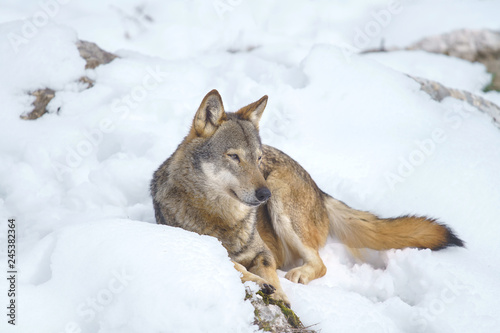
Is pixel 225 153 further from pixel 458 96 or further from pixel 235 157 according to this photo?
pixel 458 96

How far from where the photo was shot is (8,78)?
6.42 meters

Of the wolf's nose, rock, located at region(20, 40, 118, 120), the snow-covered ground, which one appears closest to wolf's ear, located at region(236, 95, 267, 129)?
the wolf's nose

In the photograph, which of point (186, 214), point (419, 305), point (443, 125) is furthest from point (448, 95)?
point (186, 214)

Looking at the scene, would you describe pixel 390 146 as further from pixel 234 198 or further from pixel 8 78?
pixel 8 78

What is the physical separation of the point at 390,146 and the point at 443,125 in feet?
3.92

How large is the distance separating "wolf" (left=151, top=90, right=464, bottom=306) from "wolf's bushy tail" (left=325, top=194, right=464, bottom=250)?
1 centimetres

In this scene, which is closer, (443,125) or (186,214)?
(186,214)

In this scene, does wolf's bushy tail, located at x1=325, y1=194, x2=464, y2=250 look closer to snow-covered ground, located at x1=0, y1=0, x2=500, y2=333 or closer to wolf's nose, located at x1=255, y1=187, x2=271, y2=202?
snow-covered ground, located at x1=0, y1=0, x2=500, y2=333

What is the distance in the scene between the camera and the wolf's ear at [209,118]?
14.0 feet

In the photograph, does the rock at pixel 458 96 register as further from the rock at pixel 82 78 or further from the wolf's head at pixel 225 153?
the rock at pixel 82 78

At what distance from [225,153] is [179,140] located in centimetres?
218

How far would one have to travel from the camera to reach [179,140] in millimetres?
6230

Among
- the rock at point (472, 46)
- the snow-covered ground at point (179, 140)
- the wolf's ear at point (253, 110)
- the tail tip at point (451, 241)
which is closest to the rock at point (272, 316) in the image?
the snow-covered ground at point (179, 140)

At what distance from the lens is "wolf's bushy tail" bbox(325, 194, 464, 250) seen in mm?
4711
